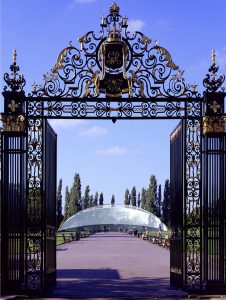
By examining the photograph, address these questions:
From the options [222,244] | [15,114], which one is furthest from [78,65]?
[222,244]

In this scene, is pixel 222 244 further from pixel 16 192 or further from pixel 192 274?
pixel 16 192

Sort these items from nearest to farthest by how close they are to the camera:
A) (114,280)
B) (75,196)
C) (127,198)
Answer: (114,280) < (75,196) < (127,198)

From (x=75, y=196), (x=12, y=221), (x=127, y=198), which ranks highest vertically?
(x=12, y=221)

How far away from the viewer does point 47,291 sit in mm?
18344

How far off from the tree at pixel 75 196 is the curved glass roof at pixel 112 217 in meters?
2.12

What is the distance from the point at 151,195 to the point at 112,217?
9.36m

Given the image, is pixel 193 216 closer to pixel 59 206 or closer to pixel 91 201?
pixel 59 206

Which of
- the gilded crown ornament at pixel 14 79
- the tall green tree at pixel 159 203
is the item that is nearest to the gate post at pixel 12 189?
the gilded crown ornament at pixel 14 79

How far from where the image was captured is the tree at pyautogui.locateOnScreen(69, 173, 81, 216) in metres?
A: 105

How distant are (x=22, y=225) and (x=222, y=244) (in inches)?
194

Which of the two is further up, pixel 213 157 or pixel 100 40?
pixel 100 40

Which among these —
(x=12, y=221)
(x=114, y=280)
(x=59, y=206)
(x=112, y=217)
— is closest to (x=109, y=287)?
(x=114, y=280)

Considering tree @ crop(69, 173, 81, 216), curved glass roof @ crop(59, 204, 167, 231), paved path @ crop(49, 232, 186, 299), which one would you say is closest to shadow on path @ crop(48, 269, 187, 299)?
paved path @ crop(49, 232, 186, 299)

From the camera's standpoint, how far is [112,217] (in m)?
114
